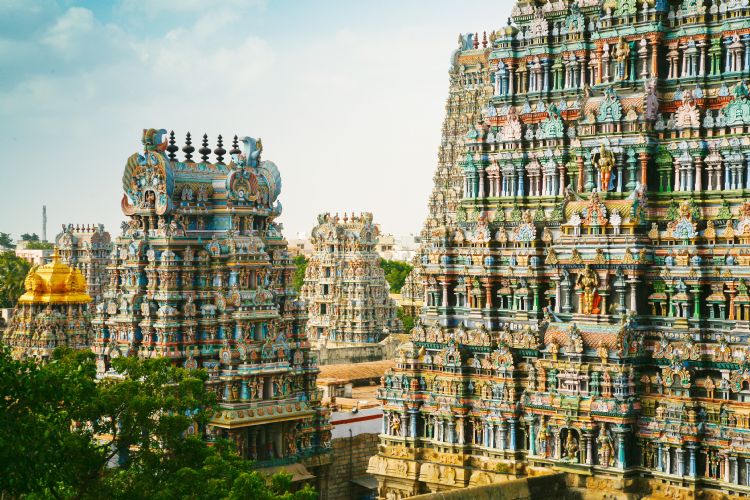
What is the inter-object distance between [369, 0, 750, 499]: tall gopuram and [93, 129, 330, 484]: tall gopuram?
14.7 feet

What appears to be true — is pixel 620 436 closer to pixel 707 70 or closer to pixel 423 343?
pixel 423 343

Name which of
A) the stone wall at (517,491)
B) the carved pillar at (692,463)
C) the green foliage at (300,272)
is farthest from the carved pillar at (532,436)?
the green foliage at (300,272)

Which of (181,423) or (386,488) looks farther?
(386,488)

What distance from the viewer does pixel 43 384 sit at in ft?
67.2

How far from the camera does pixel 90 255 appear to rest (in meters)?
70.2

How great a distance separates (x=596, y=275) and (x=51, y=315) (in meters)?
26.9

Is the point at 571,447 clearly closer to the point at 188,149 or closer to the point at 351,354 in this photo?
the point at 188,149

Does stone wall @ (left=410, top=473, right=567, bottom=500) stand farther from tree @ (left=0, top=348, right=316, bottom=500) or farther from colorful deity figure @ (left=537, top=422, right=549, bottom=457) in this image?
tree @ (left=0, top=348, right=316, bottom=500)

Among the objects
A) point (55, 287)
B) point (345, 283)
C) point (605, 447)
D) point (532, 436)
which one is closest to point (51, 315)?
point (55, 287)

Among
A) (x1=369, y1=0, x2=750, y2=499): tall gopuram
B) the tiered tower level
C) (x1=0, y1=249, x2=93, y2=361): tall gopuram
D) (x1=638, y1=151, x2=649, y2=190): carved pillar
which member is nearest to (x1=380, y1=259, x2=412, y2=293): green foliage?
Result: the tiered tower level

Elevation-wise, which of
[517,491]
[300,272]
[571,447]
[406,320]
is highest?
[300,272]

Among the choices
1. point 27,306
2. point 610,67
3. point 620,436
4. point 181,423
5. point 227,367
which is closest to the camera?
point 181,423

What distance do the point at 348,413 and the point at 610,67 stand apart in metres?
16.1

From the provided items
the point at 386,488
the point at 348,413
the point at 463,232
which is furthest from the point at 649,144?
the point at 348,413
